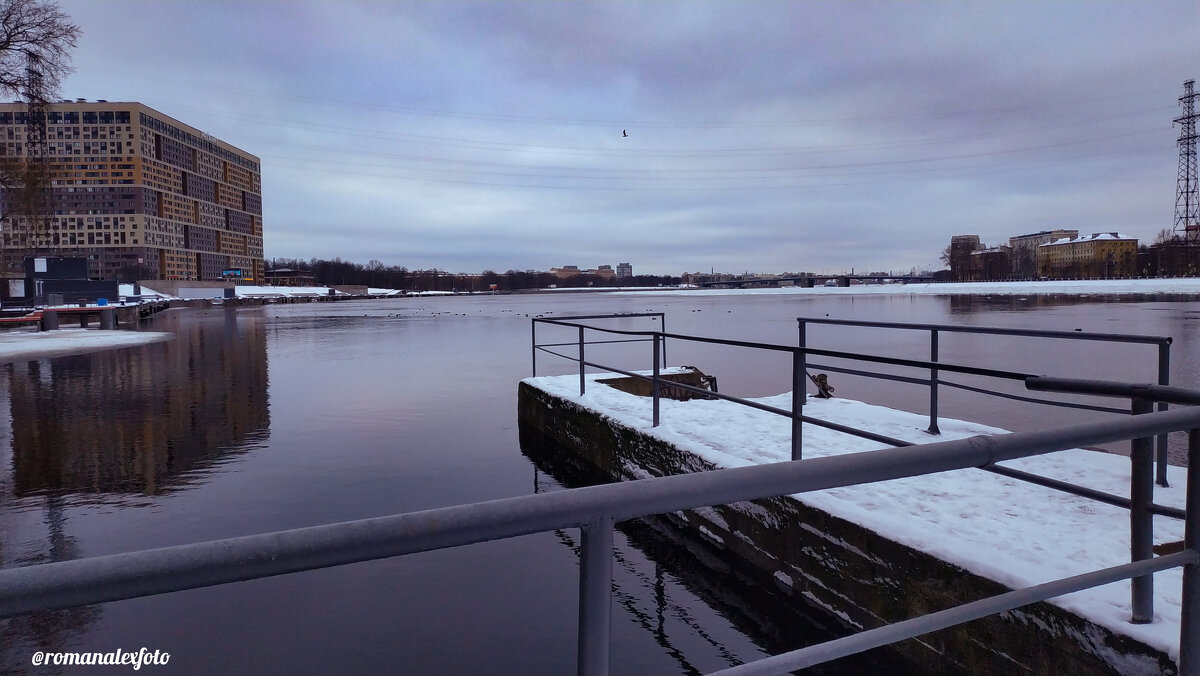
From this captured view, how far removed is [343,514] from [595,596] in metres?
5.82

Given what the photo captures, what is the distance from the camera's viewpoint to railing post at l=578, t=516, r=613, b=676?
1.29 meters

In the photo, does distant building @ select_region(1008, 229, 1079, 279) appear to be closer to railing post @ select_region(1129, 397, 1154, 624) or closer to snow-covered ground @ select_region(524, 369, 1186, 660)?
snow-covered ground @ select_region(524, 369, 1186, 660)

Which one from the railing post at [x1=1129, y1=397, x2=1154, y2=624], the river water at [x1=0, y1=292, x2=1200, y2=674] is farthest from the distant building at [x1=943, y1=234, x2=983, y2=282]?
the railing post at [x1=1129, y1=397, x2=1154, y2=624]

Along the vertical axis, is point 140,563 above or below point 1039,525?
above

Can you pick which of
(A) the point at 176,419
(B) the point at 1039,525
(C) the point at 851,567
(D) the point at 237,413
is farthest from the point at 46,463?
(B) the point at 1039,525

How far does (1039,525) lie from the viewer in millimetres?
4352

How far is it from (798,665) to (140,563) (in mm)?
1188

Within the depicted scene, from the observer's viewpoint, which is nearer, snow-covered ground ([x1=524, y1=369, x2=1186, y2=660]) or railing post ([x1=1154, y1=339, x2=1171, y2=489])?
snow-covered ground ([x1=524, y1=369, x2=1186, y2=660])

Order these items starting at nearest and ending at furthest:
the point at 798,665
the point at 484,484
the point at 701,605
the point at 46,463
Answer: the point at 798,665 → the point at 701,605 → the point at 484,484 → the point at 46,463

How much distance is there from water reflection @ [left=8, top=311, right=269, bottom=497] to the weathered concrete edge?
5.82 m

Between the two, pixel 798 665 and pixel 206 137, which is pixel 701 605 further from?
pixel 206 137

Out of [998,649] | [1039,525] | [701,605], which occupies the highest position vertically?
[1039,525]

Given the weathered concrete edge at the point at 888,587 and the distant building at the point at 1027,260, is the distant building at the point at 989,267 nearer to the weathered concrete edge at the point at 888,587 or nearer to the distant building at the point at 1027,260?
the distant building at the point at 1027,260

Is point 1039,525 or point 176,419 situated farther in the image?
Result: point 176,419
